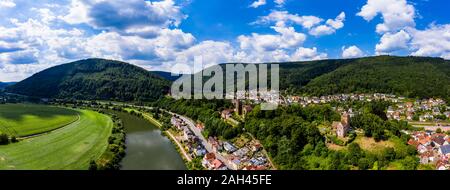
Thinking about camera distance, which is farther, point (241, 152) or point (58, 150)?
point (58, 150)

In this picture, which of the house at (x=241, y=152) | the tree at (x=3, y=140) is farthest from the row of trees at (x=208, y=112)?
the tree at (x=3, y=140)

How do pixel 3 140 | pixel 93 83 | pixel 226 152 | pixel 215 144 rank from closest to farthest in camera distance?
1. pixel 226 152
2. pixel 215 144
3. pixel 3 140
4. pixel 93 83

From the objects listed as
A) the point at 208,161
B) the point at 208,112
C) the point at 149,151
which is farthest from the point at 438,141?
the point at 208,112

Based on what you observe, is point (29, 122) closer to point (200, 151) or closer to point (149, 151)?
point (149, 151)

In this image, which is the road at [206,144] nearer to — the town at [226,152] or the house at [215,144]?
the town at [226,152]

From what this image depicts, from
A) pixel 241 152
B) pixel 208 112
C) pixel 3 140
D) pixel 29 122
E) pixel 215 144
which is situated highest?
pixel 208 112

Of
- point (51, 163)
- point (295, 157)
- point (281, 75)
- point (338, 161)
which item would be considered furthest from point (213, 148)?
point (281, 75)
